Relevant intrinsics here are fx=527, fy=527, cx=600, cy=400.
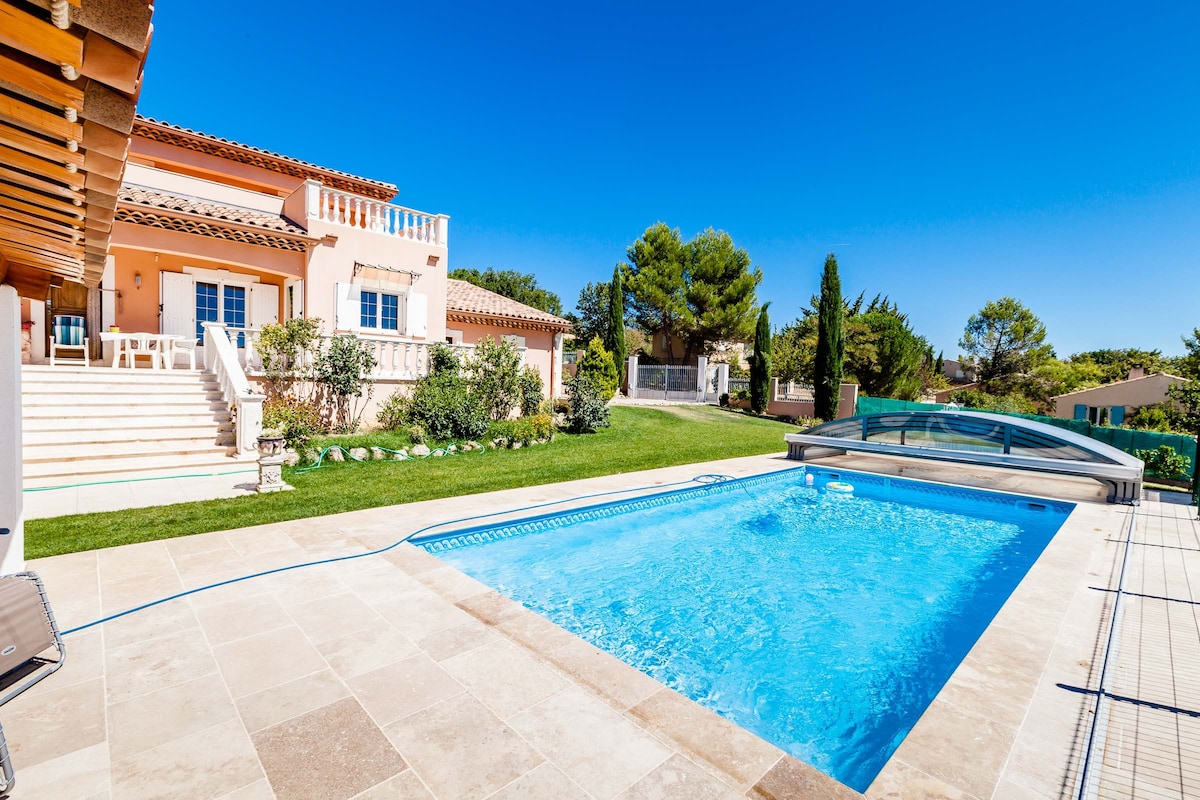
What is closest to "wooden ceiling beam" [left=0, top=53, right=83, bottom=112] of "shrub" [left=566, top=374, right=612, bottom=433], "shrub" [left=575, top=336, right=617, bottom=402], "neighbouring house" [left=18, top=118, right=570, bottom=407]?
"neighbouring house" [left=18, top=118, right=570, bottom=407]

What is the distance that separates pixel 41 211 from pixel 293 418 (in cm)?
958

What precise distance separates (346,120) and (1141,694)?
28160mm

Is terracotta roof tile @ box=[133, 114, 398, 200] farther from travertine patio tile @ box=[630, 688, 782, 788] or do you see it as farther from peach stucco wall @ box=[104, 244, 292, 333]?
travertine patio tile @ box=[630, 688, 782, 788]

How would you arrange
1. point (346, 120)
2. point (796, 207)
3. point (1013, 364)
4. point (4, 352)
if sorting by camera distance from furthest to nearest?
1. point (1013, 364)
2. point (796, 207)
3. point (346, 120)
4. point (4, 352)

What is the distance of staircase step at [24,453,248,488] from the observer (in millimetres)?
8789

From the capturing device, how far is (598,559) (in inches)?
300

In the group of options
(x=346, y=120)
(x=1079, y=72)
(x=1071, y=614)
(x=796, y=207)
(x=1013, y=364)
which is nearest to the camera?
(x=1071, y=614)

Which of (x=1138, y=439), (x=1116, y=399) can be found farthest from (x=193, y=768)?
(x=1116, y=399)

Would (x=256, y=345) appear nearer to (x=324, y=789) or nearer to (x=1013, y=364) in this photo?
(x=324, y=789)

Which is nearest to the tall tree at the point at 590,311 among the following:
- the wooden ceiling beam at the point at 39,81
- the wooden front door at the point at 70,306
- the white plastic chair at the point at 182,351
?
the white plastic chair at the point at 182,351

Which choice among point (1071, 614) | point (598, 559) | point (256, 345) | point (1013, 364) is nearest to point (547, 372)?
point (256, 345)

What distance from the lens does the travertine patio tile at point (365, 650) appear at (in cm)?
379

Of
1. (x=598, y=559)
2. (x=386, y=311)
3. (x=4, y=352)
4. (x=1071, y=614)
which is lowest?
(x=598, y=559)

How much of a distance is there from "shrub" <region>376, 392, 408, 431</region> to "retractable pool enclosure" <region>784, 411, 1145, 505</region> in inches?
428
